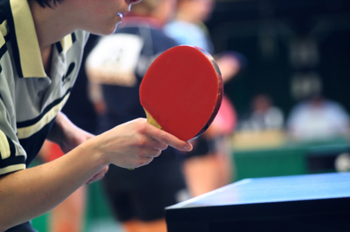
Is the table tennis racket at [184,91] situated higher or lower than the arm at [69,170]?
higher

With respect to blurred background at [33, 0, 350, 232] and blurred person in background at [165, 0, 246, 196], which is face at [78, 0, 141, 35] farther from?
blurred background at [33, 0, 350, 232]

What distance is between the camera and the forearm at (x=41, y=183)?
78cm

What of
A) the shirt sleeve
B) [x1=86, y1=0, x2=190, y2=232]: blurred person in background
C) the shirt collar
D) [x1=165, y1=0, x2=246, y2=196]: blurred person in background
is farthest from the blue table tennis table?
[x1=165, y1=0, x2=246, y2=196]: blurred person in background

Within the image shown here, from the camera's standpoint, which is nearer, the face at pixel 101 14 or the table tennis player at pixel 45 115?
the table tennis player at pixel 45 115

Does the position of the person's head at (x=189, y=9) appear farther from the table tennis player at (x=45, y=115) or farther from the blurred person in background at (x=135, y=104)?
the table tennis player at (x=45, y=115)

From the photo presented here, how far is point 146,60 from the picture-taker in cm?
173

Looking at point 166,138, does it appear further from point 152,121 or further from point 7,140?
point 7,140

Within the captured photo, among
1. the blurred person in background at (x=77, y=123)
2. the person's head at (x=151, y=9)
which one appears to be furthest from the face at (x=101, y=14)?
the blurred person in background at (x=77, y=123)

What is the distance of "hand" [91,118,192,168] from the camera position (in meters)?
0.74

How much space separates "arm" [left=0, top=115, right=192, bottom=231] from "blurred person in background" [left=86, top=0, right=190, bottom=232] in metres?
0.87

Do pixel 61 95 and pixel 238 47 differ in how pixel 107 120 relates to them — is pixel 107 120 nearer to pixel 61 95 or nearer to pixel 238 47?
pixel 61 95

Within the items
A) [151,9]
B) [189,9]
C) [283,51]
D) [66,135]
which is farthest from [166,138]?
[283,51]

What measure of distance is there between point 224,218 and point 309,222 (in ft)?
0.44

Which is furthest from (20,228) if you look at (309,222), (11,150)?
(309,222)
